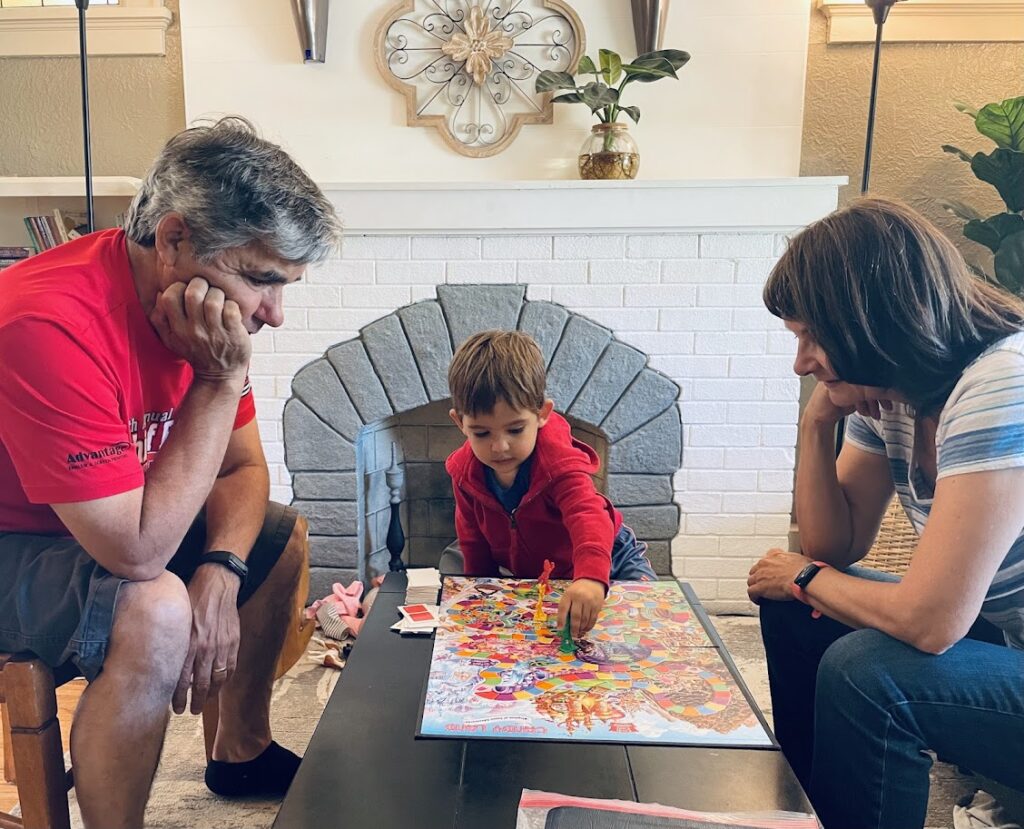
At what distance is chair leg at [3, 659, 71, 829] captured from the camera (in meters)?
1.04

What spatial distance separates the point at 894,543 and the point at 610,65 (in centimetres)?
156

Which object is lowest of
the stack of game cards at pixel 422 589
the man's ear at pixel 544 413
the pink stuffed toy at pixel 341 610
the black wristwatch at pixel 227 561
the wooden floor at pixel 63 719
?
the wooden floor at pixel 63 719

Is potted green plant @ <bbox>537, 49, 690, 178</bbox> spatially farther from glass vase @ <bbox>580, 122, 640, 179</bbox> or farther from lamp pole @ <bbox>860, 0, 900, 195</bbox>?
lamp pole @ <bbox>860, 0, 900, 195</bbox>

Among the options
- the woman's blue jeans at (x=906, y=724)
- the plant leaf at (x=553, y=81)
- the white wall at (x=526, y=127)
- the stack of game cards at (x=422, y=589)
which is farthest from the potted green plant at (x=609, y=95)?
the woman's blue jeans at (x=906, y=724)

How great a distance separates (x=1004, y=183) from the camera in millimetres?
2207

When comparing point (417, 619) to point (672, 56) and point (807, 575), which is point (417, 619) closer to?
point (807, 575)

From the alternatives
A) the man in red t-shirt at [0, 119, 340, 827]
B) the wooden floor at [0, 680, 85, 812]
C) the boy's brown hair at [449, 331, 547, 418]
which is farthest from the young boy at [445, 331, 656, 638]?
the wooden floor at [0, 680, 85, 812]

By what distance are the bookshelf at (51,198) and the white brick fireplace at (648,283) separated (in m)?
0.62

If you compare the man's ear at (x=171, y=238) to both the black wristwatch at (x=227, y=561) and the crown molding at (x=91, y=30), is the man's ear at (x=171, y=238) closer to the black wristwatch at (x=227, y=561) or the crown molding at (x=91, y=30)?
the black wristwatch at (x=227, y=561)

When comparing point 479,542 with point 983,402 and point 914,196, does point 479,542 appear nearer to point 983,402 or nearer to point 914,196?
point 983,402

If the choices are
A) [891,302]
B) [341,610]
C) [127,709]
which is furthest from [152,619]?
[341,610]

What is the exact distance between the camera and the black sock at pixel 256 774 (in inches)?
57.9

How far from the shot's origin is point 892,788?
101 centimetres

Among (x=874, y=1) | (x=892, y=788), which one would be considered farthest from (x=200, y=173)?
(x=874, y=1)
